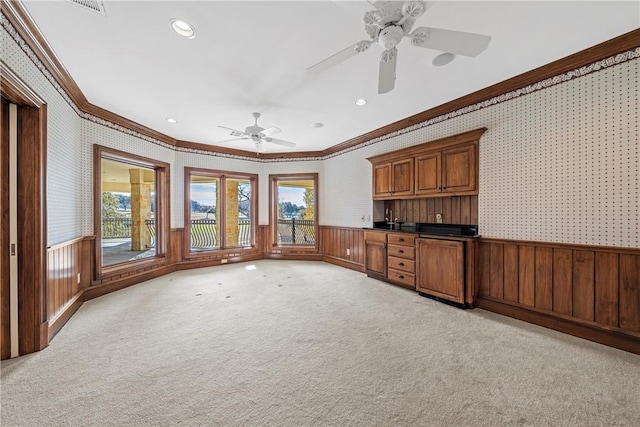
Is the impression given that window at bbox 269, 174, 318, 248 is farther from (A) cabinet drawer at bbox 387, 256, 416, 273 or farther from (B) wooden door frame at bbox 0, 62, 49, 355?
(B) wooden door frame at bbox 0, 62, 49, 355

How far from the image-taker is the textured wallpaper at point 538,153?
232 centimetres

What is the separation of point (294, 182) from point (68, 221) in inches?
185

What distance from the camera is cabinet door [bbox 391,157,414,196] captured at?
4.17 metres

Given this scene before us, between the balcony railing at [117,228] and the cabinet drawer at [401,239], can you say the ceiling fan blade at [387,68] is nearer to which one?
the cabinet drawer at [401,239]

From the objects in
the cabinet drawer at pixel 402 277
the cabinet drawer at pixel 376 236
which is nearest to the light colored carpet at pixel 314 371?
the cabinet drawer at pixel 402 277

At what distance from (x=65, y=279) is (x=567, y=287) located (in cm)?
550

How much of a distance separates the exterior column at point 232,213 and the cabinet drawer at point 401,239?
160 inches

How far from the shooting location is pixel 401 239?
13.4 ft

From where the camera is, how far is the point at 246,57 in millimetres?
2523

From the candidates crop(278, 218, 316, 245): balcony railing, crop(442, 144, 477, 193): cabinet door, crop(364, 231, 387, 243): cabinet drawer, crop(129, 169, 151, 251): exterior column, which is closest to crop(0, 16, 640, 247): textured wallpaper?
crop(442, 144, 477, 193): cabinet door

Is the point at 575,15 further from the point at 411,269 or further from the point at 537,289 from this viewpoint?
the point at 411,269

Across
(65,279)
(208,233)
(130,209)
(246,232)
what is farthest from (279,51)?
(130,209)

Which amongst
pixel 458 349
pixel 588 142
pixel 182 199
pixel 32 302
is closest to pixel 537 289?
pixel 458 349

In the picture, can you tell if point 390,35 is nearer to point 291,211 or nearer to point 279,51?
point 279,51
